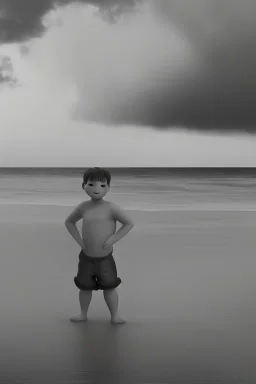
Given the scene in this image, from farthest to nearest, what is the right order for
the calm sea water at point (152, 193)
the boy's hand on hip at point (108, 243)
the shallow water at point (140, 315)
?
the calm sea water at point (152, 193) < the boy's hand on hip at point (108, 243) < the shallow water at point (140, 315)

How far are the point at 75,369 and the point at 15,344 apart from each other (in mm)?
303

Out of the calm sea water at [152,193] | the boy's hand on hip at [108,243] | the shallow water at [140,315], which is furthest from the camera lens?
the calm sea water at [152,193]

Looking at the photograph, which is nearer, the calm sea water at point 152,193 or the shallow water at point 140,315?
the shallow water at point 140,315

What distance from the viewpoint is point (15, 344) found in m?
1.76

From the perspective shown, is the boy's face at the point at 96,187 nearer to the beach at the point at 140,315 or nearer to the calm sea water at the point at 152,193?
the beach at the point at 140,315

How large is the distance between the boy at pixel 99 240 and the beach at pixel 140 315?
6.0 inches

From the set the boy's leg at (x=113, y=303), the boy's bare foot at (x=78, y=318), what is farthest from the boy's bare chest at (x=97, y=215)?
the boy's bare foot at (x=78, y=318)

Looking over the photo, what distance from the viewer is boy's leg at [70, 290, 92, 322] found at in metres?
2.01

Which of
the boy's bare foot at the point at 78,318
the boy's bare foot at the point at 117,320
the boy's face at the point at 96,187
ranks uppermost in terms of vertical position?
the boy's face at the point at 96,187

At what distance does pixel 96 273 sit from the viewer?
196 cm

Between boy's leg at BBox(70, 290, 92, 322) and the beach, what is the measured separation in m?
0.03

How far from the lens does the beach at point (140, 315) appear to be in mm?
1571

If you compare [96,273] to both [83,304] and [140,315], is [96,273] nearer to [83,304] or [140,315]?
[83,304]

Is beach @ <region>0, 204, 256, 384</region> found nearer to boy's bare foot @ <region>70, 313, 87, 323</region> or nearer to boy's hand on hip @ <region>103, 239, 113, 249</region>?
boy's bare foot @ <region>70, 313, 87, 323</region>
